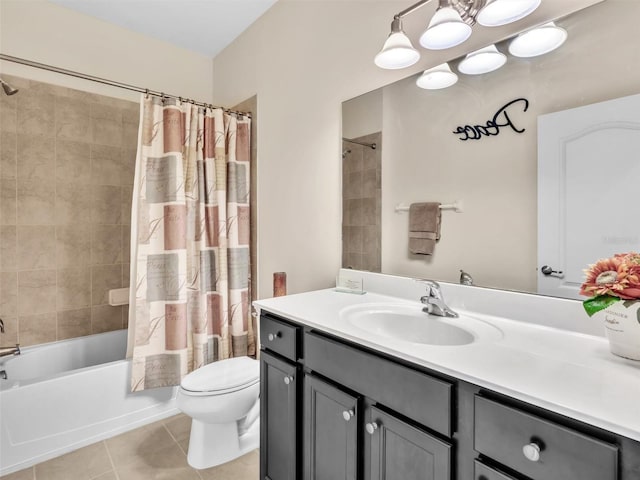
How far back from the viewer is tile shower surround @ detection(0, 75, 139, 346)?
2141mm

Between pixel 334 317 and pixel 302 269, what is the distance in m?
0.86

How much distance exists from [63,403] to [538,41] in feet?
8.68

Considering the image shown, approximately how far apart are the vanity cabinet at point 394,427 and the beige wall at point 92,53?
7.54 feet

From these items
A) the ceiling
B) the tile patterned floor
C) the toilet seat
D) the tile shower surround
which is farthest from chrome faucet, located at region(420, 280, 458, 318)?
the tile shower surround

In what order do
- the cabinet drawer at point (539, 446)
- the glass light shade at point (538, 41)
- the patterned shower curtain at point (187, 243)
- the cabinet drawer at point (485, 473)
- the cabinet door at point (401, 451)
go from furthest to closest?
the patterned shower curtain at point (187, 243)
the glass light shade at point (538, 41)
the cabinet door at point (401, 451)
the cabinet drawer at point (485, 473)
the cabinet drawer at point (539, 446)

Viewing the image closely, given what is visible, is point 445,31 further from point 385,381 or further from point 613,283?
point 385,381

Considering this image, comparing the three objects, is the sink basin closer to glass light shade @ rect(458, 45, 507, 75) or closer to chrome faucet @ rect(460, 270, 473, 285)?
chrome faucet @ rect(460, 270, 473, 285)

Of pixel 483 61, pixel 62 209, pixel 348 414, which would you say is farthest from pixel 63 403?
pixel 483 61

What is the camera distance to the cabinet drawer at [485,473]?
68cm

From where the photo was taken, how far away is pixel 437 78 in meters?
1.35

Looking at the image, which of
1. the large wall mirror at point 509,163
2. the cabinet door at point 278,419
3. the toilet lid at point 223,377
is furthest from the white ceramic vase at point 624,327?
the toilet lid at point 223,377

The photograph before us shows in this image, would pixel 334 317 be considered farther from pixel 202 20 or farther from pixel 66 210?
pixel 202 20

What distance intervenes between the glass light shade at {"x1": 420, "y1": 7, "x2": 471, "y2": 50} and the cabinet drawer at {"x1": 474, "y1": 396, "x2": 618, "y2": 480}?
1195 millimetres

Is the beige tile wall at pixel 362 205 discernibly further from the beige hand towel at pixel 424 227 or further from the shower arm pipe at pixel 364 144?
the beige hand towel at pixel 424 227
